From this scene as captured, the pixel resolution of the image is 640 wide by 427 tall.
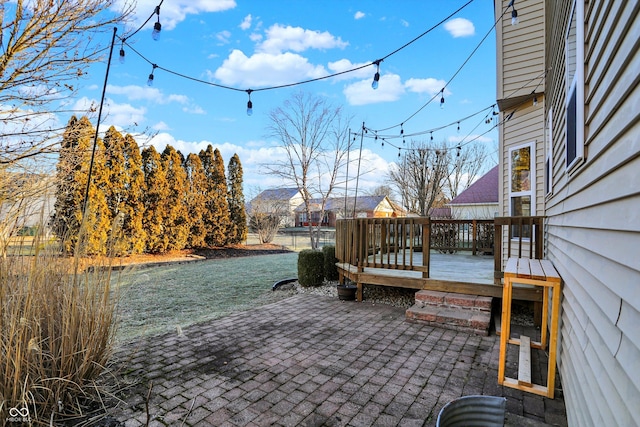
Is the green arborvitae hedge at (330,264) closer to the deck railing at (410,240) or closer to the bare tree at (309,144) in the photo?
the deck railing at (410,240)

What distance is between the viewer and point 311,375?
2.73 meters

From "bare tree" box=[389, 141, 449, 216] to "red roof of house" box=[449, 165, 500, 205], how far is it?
1.69 meters

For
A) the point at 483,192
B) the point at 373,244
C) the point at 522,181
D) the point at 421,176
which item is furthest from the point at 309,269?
the point at 421,176

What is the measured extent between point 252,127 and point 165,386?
11009 millimetres

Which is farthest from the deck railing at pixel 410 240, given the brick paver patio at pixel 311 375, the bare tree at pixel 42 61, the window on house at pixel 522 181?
the bare tree at pixel 42 61

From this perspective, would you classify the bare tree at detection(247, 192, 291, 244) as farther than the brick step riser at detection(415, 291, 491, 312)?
Yes

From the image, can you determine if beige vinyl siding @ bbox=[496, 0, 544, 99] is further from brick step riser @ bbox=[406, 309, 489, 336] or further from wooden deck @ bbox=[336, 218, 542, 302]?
brick step riser @ bbox=[406, 309, 489, 336]

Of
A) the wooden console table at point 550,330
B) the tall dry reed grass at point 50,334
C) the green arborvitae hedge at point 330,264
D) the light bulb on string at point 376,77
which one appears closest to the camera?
the tall dry reed grass at point 50,334

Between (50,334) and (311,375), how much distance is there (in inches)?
73.4

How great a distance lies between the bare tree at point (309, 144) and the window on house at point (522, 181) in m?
6.59

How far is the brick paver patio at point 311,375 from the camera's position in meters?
2.17

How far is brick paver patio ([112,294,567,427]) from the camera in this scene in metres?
2.17

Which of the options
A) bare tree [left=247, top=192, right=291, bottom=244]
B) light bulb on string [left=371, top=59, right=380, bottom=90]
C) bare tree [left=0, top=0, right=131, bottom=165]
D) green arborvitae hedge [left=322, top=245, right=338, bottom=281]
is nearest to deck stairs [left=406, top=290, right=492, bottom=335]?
green arborvitae hedge [left=322, top=245, right=338, bottom=281]

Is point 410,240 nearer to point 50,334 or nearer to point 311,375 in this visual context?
point 311,375
